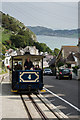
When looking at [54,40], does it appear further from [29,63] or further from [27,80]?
[29,63]

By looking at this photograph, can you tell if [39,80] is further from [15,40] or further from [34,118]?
[15,40]

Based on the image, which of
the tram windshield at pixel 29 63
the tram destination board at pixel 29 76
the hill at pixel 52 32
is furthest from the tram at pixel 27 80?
the hill at pixel 52 32

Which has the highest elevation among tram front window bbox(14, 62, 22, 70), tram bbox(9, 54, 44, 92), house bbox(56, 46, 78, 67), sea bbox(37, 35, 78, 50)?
house bbox(56, 46, 78, 67)

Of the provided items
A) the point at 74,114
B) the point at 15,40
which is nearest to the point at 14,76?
the point at 74,114

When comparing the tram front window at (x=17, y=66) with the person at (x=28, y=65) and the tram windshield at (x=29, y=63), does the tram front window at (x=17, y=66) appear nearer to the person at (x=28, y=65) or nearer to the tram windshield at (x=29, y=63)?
the tram windshield at (x=29, y=63)

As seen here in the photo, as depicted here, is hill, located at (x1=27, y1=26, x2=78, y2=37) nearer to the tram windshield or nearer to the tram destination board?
the tram destination board

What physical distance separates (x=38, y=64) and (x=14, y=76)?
2.27 metres

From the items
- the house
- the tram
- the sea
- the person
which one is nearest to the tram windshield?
the person

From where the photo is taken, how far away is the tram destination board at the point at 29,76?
54.0 feet

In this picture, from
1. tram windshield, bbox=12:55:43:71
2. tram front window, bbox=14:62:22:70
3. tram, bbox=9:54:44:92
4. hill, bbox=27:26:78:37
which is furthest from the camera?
tram front window, bbox=14:62:22:70

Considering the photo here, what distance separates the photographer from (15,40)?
168 meters

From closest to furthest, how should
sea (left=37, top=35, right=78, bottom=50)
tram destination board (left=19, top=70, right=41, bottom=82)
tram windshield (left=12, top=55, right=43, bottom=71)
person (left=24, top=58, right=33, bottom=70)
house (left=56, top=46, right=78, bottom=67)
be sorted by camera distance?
sea (left=37, top=35, right=78, bottom=50) → tram destination board (left=19, top=70, right=41, bottom=82) → person (left=24, top=58, right=33, bottom=70) → tram windshield (left=12, top=55, right=43, bottom=71) → house (left=56, top=46, right=78, bottom=67)

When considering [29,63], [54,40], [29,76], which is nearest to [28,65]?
[29,63]

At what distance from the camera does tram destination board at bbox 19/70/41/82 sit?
16.5m
